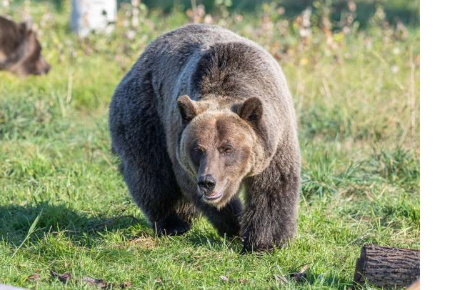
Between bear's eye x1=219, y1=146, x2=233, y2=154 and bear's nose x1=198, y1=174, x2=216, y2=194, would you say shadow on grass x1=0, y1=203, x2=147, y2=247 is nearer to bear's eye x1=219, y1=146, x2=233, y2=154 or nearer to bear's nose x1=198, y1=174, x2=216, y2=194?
bear's nose x1=198, y1=174, x2=216, y2=194

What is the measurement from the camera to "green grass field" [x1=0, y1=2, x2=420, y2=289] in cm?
586

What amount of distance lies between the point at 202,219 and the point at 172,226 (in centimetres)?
36

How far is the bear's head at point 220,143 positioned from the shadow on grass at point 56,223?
4.35 ft

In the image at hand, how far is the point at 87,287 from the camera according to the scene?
5324mm

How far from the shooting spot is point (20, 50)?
11.2m

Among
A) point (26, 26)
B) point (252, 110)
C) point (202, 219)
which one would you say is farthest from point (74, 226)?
point (26, 26)

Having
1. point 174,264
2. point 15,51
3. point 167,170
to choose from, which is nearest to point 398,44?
point 15,51

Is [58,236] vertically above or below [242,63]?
below

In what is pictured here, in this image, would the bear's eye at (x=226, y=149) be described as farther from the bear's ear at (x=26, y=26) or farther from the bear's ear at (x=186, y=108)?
the bear's ear at (x=26, y=26)

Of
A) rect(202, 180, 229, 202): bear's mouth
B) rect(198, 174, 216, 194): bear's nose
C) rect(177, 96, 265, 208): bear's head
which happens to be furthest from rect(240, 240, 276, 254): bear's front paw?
rect(198, 174, 216, 194): bear's nose

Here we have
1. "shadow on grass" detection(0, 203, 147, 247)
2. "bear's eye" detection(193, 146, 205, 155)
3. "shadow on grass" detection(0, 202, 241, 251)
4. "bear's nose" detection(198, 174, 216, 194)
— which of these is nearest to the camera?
"bear's nose" detection(198, 174, 216, 194)

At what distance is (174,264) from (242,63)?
61.9 inches

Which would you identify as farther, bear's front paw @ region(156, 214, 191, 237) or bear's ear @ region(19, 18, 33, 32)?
bear's ear @ region(19, 18, 33, 32)
